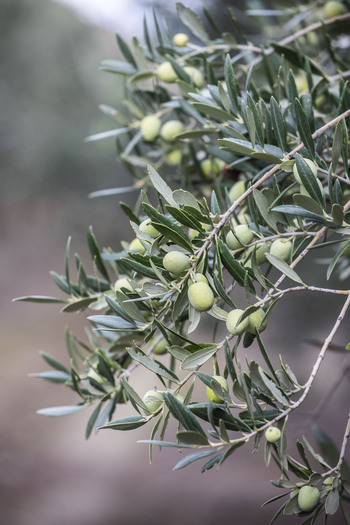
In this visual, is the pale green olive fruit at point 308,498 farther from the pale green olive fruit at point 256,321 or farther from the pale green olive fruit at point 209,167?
the pale green olive fruit at point 209,167

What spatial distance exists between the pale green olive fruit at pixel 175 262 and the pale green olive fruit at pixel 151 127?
0.31m

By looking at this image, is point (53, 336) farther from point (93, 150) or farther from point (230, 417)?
point (230, 417)

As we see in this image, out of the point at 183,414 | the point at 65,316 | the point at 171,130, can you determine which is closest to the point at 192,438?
the point at 183,414

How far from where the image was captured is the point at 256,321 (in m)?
0.37

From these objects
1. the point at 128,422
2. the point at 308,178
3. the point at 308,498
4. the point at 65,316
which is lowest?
the point at 65,316

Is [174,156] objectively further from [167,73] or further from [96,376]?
[96,376]

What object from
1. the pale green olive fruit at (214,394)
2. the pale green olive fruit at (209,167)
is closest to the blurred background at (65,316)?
the pale green olive fruit at (209,167)

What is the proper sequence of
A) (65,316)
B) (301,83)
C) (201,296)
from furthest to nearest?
1. (65,316)
2. (301,83)
3. (201,296)

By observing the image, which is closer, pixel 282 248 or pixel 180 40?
pixel 282 248

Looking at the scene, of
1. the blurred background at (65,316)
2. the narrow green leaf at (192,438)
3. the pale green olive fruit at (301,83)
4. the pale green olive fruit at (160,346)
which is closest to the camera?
the narrow green leaf at (192,438)

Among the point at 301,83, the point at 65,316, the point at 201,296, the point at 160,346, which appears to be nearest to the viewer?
the point at 201,296

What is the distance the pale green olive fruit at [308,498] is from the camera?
385mm

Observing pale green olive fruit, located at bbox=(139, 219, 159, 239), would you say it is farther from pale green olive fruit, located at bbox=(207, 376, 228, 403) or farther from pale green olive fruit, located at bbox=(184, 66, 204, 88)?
pale green olive fruit, located at bbox=(184, 66, 204, 88)

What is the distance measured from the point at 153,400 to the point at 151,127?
0.35 m
